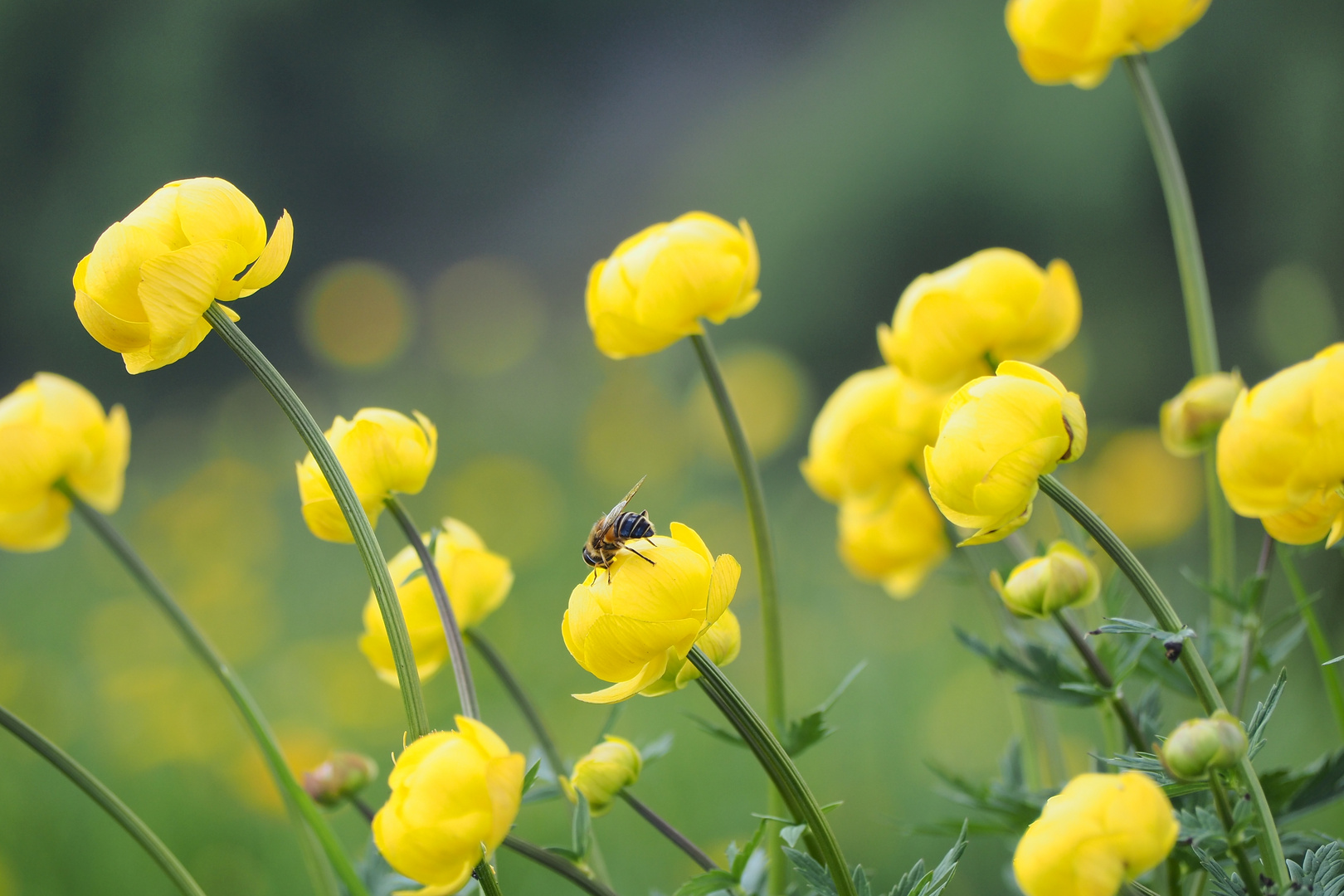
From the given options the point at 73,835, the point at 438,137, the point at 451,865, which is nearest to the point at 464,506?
the point at 73,835

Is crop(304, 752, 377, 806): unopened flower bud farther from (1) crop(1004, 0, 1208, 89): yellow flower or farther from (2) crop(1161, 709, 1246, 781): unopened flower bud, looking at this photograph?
(1) crop(1004, 0, 1208, 89): yellow flower

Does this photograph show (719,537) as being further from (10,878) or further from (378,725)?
(10,878)

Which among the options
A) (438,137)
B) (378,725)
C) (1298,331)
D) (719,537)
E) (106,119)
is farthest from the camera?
(438,137)

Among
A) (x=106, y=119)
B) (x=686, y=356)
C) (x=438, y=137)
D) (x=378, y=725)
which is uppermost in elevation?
(x=106, y=119)

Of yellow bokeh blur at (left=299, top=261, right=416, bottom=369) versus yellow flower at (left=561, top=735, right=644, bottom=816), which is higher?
yellow bokeh blur at (left=299, top=261, right=416, bottom=369)

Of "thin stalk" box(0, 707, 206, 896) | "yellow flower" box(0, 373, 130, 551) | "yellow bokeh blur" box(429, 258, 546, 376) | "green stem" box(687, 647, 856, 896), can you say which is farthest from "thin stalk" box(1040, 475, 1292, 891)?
"yellow bokeh blur" box(429, 258, 546, 376)

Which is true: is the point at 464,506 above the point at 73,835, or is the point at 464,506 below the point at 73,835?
above
